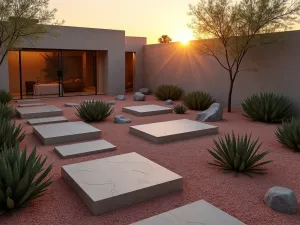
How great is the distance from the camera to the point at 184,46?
51.4 feet

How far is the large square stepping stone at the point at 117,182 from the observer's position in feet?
12.1

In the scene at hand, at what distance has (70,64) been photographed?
57.2 ft

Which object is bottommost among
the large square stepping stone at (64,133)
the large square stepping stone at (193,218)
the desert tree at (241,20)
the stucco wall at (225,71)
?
the large square stepping stone at (193,218)

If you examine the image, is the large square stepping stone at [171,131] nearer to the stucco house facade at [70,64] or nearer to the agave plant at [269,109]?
the agave plant at [269,109]

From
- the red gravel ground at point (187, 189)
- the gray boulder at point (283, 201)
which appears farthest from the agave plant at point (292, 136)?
the gray boulder at point (283, 201)

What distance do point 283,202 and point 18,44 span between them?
538 inches

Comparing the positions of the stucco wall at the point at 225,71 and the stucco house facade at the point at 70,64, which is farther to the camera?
the stucco house facade at the point at 70,64

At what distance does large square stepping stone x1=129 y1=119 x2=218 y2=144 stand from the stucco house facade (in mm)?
10041

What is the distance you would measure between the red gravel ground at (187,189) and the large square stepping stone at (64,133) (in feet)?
0.80

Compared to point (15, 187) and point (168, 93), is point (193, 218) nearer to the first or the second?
point (15, 187)

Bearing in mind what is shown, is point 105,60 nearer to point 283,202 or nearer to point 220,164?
point 220,164

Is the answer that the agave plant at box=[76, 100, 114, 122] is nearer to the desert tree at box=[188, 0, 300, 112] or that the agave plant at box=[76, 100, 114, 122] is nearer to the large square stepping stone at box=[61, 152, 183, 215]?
the large square stepping stone at box=[61, 152, 183, 215]

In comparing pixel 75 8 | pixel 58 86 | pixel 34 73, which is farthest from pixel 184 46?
pixel 34 73

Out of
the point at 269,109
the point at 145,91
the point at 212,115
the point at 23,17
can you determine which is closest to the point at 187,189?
the point at 212,115
